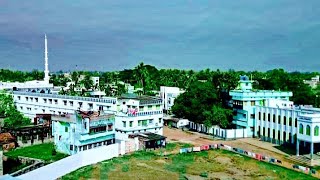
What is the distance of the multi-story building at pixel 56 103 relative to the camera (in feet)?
220

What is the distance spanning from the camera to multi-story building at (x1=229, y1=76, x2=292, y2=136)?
6694 centimetres

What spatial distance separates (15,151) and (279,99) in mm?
43319

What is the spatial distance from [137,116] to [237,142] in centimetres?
1568

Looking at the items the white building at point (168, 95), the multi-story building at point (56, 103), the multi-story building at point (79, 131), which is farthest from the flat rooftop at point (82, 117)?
the white building at point (168, 95)

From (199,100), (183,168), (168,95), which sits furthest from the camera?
(168,95)

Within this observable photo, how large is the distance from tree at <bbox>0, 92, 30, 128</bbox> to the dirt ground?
25.2 m

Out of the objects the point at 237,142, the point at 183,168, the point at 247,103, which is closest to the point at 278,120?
the point at 237,142

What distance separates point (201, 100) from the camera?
73.3 metres

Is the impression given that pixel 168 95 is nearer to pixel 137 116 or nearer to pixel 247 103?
pixel 247 103

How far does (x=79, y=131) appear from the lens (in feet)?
166

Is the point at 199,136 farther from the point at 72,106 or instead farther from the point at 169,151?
the point at 72,106

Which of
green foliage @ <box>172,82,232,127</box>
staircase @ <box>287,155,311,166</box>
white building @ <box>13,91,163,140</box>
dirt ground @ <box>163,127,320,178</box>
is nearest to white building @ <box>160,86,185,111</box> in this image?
green foliage @ <box>172,82,232,127</box>

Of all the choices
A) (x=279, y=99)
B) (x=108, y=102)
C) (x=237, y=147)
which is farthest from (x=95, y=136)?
(x=279, y=99)

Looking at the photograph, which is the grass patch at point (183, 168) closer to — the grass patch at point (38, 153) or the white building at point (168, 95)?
the grass patch at point (38, 153)
